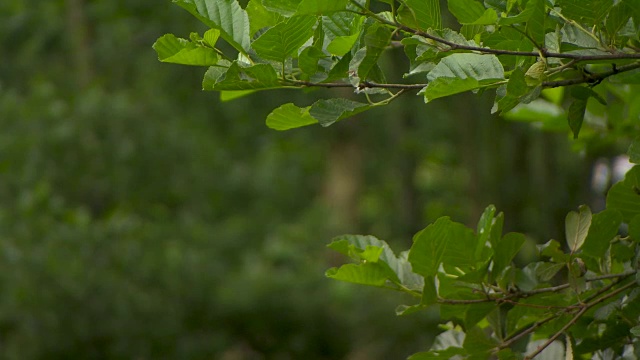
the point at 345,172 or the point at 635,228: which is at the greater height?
the point at 635,228

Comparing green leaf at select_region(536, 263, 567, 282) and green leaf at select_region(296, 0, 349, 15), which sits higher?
green leaf at select_region(296, 0, 349, 15)

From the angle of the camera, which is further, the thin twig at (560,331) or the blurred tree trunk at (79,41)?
the blurred tree trunk at (79,41)

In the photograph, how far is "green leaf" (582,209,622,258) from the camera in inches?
55.2

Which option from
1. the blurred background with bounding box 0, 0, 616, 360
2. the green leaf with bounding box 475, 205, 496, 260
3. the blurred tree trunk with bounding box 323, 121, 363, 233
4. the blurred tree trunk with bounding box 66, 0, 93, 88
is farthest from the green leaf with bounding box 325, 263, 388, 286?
the blurred tree trunk with bounding box 323, 121, 363, 233

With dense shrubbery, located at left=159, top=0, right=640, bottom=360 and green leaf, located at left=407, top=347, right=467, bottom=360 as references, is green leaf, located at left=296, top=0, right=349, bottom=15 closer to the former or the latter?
dense shrubbery, located at left=159, top=0, right=640, bottom=360

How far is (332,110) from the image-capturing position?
1232 mm

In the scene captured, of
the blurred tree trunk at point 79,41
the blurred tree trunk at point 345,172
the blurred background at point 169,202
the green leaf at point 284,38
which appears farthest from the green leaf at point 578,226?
the blurred tree trunk at point 345,172

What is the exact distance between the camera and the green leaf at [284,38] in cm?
114

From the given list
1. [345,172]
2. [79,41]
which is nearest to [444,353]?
[79,41]

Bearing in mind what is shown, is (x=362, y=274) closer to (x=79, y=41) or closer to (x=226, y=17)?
(x=226, y=17)

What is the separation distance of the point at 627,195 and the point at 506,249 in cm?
19

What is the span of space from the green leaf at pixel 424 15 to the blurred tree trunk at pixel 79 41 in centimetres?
653

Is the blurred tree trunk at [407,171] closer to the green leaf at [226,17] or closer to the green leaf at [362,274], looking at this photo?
the green leaf at [362,274]

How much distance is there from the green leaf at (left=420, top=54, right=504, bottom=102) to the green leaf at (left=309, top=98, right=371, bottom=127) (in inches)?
4.3
